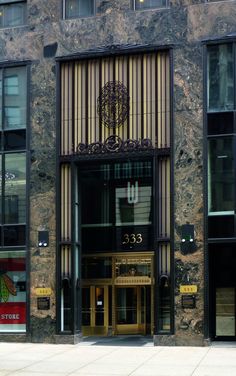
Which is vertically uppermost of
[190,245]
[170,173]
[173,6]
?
[173,6]

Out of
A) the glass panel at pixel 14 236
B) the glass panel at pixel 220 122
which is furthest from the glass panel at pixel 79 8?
the glass panel at pixel 14 236

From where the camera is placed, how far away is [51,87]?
966 inches

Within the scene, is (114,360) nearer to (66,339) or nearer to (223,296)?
(66,339)

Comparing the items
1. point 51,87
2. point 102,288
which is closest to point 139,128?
point 51,87

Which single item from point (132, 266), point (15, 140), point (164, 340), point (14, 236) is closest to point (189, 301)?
point (164, 340)

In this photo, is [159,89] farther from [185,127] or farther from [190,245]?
[190,245]

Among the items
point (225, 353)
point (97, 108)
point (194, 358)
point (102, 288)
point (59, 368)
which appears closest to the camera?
point (59, 368)

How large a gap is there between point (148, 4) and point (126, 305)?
11541mm

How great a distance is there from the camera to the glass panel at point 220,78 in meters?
22.8

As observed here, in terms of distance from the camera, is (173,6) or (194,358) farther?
(173,6)

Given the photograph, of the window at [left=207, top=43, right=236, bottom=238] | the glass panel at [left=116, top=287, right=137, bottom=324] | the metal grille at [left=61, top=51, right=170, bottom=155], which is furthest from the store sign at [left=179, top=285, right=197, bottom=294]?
the metal grille at [left=61, top=51, right=170, bottom=155]

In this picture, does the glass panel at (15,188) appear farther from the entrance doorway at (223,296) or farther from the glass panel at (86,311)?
the entrance doorway at (223,296)

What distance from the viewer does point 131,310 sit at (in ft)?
85.3

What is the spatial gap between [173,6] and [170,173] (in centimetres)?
599
